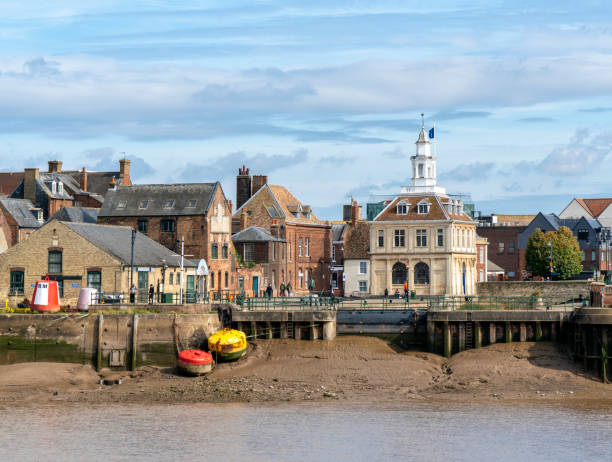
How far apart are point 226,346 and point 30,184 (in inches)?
2100

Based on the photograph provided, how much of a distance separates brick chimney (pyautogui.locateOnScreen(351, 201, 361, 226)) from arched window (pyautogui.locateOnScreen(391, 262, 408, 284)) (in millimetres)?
16833

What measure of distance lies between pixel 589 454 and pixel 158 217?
155ft

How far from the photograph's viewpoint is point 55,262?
220 feet

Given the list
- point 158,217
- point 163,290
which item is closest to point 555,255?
point 158,217

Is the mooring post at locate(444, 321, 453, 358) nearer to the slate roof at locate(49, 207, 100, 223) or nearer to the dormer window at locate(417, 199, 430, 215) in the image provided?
the dormer window at locate(417, 199, 430, 215)

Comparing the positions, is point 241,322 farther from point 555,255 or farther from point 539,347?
point 555,255

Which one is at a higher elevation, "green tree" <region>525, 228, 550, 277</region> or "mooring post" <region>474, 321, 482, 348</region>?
"green tree" <region>525, 228, 550, 277</region>

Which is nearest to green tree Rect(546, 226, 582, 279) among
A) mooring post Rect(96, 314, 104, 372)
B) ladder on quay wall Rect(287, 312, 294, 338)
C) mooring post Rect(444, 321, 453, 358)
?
mooring post Rect(444, 321, 453, 358)

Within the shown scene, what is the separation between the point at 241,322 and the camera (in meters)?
62.5

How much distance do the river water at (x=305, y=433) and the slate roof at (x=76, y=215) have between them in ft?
115

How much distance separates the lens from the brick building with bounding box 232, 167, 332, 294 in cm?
10200

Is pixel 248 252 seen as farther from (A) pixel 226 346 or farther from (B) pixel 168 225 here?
(A) pixel 226 346

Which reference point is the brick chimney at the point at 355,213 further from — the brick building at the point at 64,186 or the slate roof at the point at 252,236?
the brick building at the point at 64,186

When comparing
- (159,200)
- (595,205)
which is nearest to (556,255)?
(595,205)
